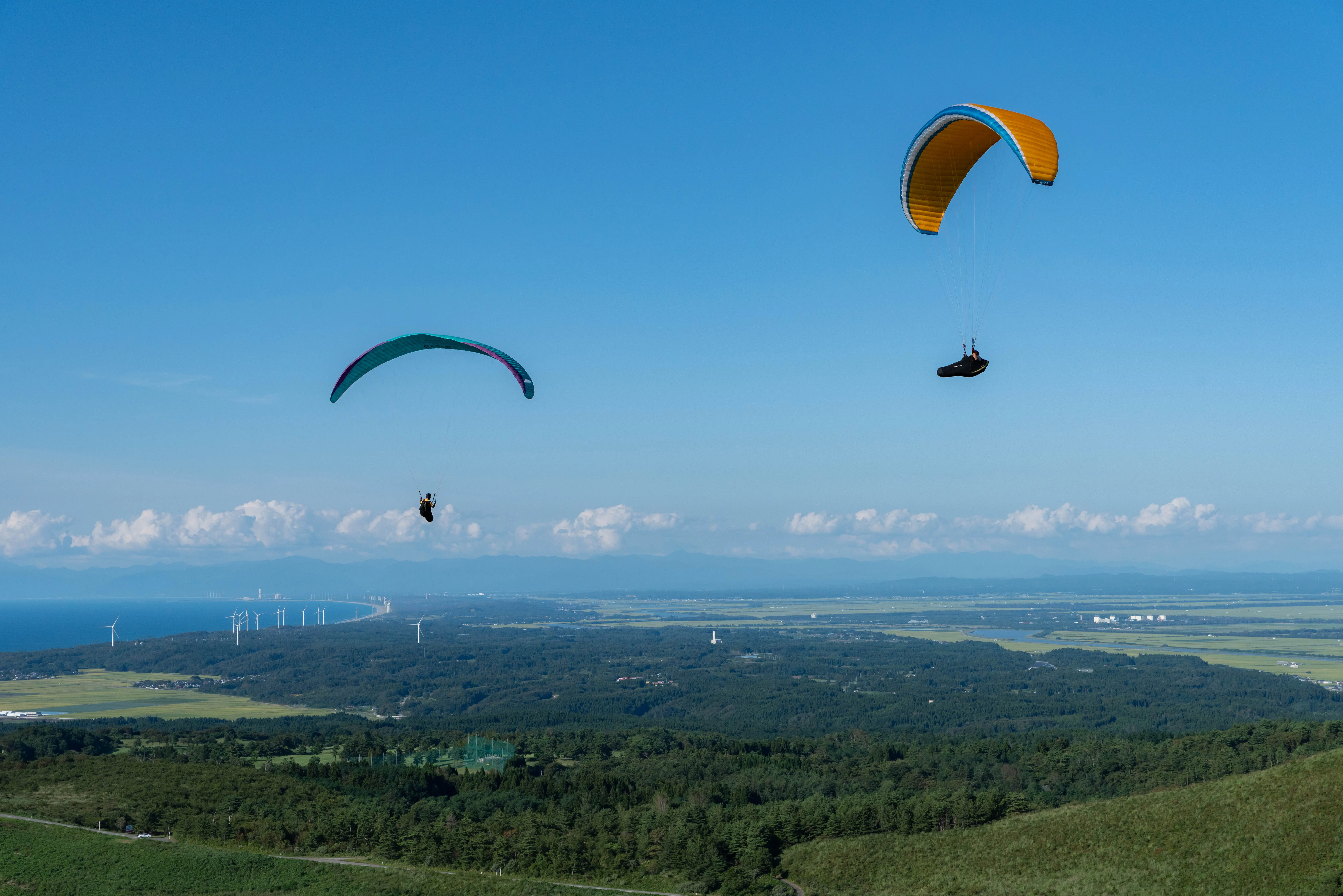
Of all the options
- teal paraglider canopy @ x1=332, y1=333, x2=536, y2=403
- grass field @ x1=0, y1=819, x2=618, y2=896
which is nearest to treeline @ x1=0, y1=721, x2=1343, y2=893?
grass field @ x1=0, y1=819, x2=618, y2=896

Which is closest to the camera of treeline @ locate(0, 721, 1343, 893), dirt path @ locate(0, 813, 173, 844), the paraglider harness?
the paraglider harness

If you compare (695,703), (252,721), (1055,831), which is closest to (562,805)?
(1055,831)

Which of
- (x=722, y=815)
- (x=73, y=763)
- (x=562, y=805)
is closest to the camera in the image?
(x=722, y=815)

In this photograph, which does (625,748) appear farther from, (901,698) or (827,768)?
(901,698)

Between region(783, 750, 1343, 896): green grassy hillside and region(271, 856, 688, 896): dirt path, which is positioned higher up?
region(783, 750, 1343, 896): green grassy hillside

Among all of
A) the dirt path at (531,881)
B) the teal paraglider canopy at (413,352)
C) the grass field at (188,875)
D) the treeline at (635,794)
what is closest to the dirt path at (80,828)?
the treeline at (635,794)

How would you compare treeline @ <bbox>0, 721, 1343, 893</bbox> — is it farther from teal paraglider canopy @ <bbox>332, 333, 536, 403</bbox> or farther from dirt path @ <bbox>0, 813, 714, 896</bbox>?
teal paraglider canopy @ <bbox>332, 333, 536, 403</bbox>
